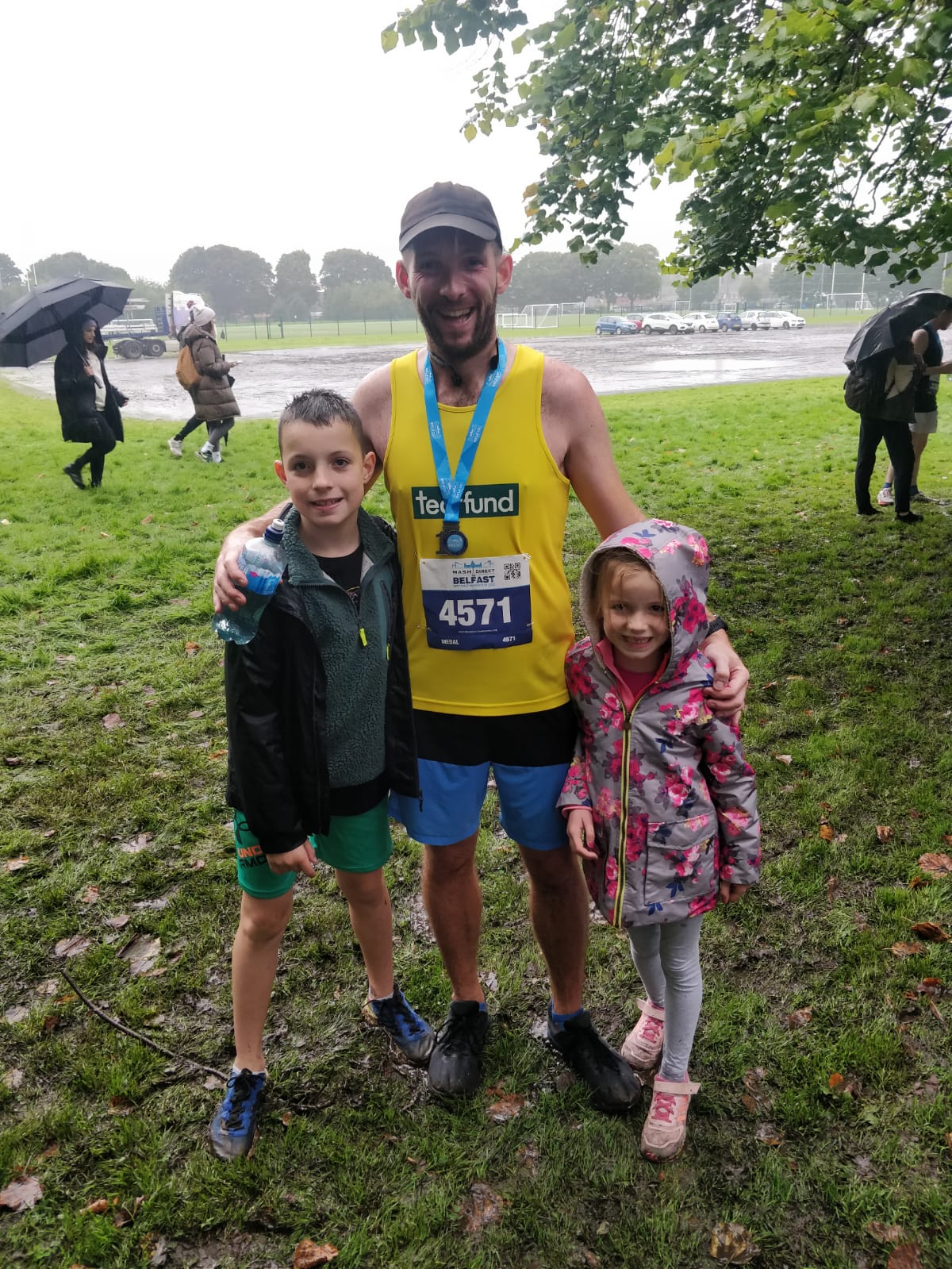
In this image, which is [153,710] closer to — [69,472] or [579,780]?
[579,780]

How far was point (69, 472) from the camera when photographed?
32.8ft

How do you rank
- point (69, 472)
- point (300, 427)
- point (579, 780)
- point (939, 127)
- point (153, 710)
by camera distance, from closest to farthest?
point (300, 427), point (579, 780), point (153, 710), point (939, 127), point (69, 472)

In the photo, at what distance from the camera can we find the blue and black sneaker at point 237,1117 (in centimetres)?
231

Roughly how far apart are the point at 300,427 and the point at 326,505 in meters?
0.20

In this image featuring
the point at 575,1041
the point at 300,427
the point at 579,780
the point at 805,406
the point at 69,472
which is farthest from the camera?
the point at 805,406

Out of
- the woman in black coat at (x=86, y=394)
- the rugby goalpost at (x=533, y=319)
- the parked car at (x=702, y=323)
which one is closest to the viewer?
the woman in black coat at (x=86, y=394)

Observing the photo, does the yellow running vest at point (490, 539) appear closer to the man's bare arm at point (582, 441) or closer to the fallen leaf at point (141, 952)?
the man's bare arm at point (582, 441)

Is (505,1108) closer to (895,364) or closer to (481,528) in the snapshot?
(481,528)

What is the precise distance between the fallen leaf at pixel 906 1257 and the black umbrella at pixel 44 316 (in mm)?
10143

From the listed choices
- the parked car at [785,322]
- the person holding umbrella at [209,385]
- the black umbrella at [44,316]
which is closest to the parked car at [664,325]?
the parked car at [785,322]

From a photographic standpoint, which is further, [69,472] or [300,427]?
[69,472]

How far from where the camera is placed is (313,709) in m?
2.08

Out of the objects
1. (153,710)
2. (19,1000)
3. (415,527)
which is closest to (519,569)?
(415,527)

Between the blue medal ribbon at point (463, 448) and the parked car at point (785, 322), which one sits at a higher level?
the parked car at point (785, 322)
